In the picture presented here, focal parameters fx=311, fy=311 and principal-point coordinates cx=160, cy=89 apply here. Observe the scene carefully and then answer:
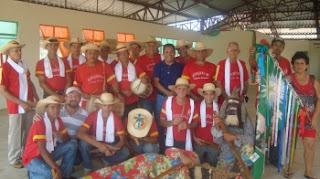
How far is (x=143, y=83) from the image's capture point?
3697 mm

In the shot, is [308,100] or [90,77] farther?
[90,77]

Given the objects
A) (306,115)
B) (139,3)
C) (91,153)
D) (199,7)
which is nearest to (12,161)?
(91,153)

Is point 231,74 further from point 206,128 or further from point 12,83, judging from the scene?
point 12,83

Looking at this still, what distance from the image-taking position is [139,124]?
327cm

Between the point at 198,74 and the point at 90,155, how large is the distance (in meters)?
1.49

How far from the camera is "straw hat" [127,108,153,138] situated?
10.6 feet

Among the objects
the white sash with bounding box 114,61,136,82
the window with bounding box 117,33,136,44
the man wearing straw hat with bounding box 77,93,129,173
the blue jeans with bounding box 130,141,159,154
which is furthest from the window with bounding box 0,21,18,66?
the blue jeans with bounding box 130,141,159,154

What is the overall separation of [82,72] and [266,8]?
1663cm

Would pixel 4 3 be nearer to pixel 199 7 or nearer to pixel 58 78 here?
pixel 58 78

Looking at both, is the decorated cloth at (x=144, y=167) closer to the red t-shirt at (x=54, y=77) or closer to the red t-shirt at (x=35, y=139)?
the red t-shirt at (x=35, y=139)

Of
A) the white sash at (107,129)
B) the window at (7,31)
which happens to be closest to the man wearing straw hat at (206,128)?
the white sash at (107,129)

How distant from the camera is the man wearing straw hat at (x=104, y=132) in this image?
3.08 metres

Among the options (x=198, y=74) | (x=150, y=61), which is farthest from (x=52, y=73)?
(x=198, y=74)

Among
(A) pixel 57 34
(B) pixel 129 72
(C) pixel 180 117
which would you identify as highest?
(A) pixel 57 34
